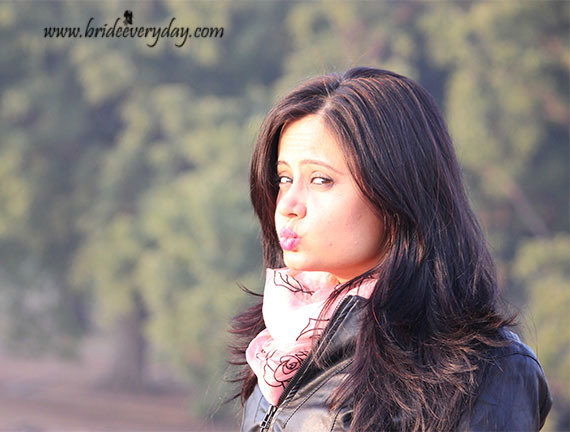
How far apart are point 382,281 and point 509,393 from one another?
0.99 feet

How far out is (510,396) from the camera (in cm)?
112

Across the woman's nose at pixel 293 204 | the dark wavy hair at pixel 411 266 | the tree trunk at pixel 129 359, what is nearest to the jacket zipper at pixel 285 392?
the dark wavy hair at pixel 411 266

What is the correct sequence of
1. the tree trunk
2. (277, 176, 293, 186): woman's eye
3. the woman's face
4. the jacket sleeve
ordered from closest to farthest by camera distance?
the jacket sleeve < the woman's face < (277, 176, 293, 186): woman's eye < the tree trunk

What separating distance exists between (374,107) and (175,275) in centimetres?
456

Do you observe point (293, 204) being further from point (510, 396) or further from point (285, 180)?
point (510, 396)

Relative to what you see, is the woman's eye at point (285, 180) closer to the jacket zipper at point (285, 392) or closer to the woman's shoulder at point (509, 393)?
the jacket zipper at point (285, 392)

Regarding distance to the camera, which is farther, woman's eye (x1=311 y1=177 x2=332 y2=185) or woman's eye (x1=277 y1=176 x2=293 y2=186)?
woman's eye (x1=277 y1=176 x2=293 y2=186)

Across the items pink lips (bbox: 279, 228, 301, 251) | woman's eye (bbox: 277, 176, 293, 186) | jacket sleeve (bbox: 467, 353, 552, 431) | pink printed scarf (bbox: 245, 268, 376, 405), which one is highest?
woman's eye (bbox: 277, 176, 293, 186)

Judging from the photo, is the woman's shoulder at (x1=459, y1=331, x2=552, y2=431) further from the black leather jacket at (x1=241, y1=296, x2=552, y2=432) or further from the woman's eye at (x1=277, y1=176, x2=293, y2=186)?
the woman's eye at (x1=277, y1=176, x2=293, y2=186)

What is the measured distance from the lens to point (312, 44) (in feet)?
21.1

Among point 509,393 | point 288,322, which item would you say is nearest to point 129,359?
point 288,322

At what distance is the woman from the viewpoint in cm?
117

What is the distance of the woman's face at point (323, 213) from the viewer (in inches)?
51.0

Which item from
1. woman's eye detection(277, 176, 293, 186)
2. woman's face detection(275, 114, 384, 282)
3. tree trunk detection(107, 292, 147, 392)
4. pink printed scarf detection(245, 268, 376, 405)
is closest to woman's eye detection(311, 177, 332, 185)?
woman's face detection(275, 114, 384, 282)
